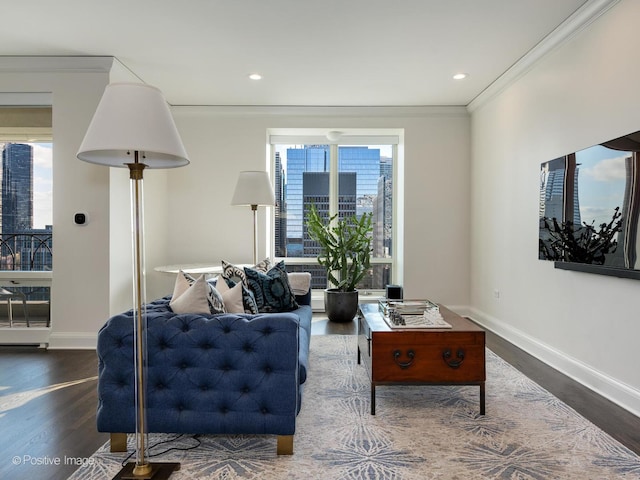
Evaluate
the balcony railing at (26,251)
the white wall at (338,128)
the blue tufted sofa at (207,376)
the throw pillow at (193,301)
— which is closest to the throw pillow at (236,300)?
the throw pillow at (193,301)

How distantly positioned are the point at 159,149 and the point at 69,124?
9.61 feet

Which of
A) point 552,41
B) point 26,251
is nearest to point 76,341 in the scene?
point 26,251

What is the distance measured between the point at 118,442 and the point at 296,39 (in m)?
3.12

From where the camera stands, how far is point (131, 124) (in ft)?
5.59

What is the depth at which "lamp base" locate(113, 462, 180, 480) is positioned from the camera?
1.81m

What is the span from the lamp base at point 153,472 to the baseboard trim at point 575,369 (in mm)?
2595

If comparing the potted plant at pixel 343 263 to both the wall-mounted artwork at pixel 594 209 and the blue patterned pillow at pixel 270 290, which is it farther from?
the wall-mounted artwork at pixel 594 209

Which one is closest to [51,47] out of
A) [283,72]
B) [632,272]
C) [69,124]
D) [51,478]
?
[69,124]

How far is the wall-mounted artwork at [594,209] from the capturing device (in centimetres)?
256

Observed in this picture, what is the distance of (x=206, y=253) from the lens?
5488mm

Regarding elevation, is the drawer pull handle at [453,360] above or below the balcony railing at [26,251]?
below

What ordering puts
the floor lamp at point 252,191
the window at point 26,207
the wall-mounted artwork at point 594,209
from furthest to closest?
the floor lamp at point 252,191 < the window at point 26,207 < the wall-mounted artwork at point 594,209

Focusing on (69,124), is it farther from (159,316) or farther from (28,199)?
(159,316)

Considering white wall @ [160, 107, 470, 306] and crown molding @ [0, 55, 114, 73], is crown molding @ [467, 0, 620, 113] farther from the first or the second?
crown molding @ [0, 55, 114, 73]
